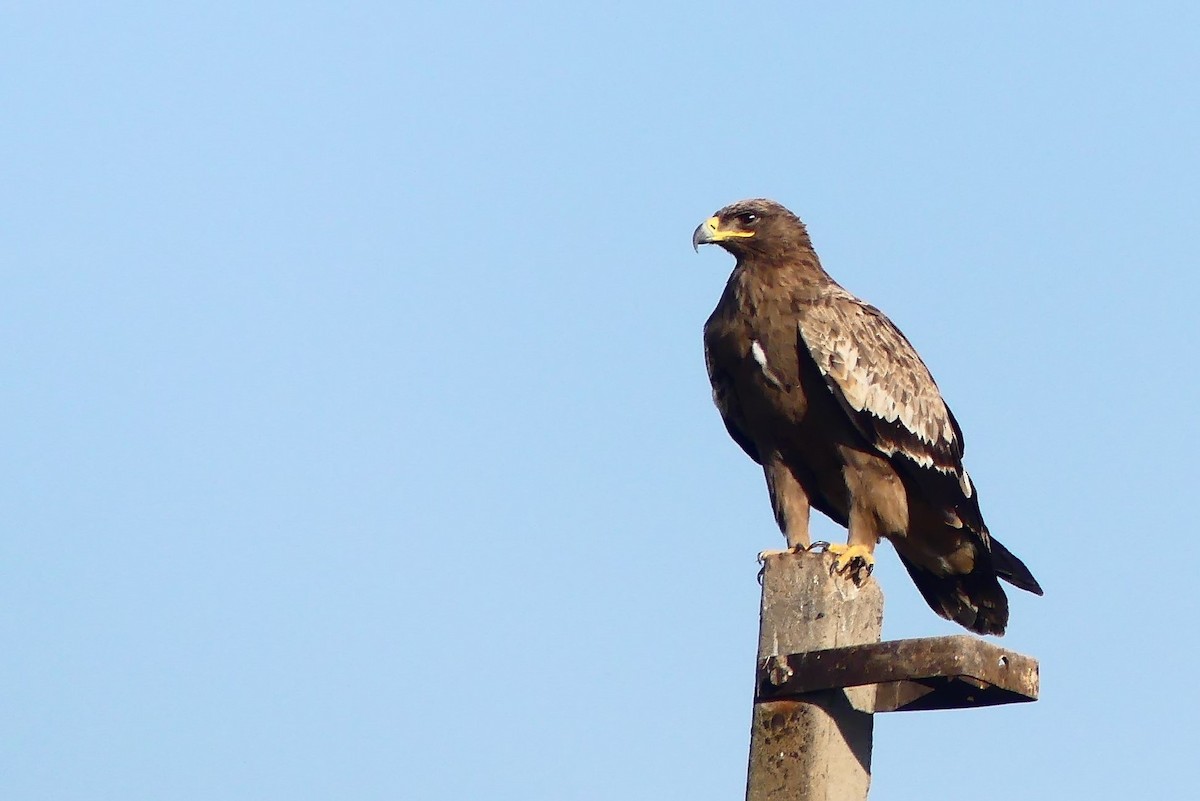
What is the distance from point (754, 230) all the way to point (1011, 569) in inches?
85.7

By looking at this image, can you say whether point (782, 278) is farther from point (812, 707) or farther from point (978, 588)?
point (812, 707)

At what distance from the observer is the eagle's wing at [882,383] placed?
785cm

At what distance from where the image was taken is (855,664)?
492 cm

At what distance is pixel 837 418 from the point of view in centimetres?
795

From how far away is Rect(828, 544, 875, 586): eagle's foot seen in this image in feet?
18.2

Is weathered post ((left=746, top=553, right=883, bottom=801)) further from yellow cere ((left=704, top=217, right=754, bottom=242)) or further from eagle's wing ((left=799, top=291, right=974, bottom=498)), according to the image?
yellow cere ((left=704, top=217, right=754, bottom=242))

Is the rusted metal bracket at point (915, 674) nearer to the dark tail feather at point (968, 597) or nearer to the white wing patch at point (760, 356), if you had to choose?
the white wing patch at point (760, 356)

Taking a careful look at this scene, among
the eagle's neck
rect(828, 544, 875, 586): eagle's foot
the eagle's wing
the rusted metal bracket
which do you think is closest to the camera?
the rusted metal bracket

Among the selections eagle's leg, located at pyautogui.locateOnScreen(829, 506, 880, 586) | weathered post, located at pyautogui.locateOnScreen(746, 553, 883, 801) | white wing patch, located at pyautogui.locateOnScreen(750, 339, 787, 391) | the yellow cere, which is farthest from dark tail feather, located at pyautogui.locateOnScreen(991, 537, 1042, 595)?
weathered post, located at pyautogui.locateOnScreen(746, 553, 883, 801)

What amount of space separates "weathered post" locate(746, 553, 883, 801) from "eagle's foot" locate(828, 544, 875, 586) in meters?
0.04

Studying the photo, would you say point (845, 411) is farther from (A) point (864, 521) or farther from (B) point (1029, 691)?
(B) point (1029, 691)

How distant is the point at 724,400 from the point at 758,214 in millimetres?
1050

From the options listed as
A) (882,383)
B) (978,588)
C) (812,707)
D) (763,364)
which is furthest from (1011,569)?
(812,707)

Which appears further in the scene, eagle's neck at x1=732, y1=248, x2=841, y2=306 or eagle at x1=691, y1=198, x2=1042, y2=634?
eagle's neck at x1=732, y1=248, x2=841, y2=306
